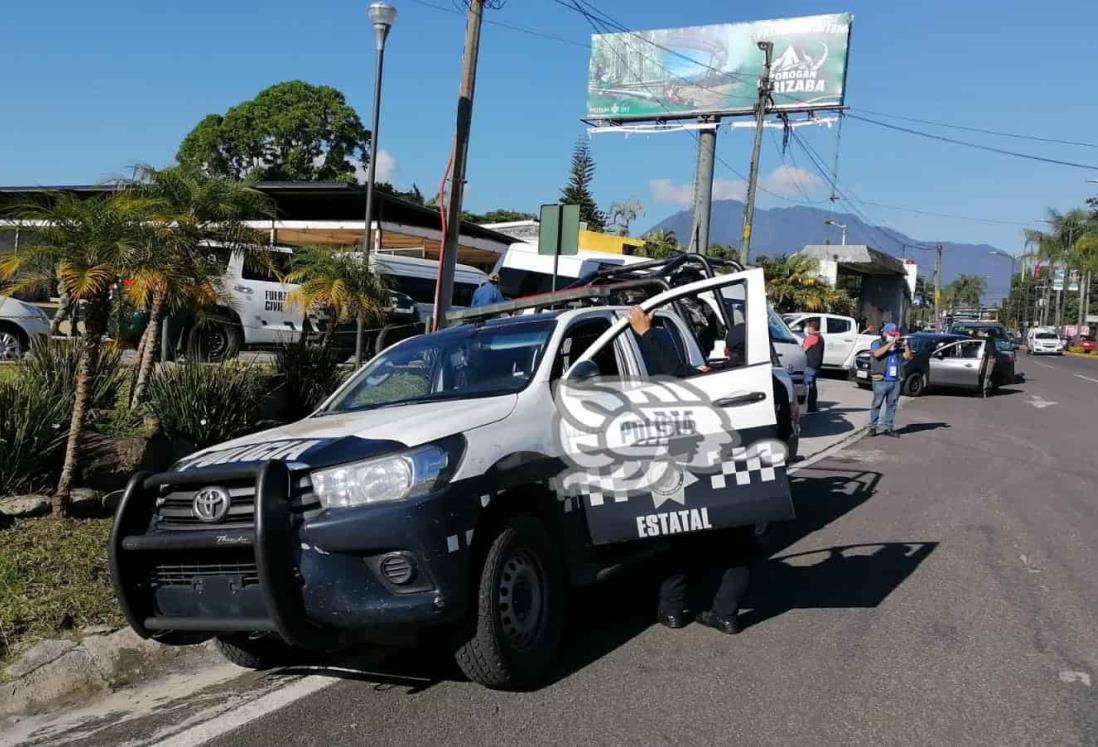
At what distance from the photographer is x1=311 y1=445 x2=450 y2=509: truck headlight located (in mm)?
4262

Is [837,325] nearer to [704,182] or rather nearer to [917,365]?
[917,365]

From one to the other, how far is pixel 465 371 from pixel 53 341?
14.4 ft

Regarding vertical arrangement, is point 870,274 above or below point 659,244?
above

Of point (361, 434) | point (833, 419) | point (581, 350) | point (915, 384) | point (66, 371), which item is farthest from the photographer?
point (915, 384)

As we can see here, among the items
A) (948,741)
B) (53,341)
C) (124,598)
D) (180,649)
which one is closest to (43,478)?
(53,341)

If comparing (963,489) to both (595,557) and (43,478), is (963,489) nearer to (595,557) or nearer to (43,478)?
(595,557)

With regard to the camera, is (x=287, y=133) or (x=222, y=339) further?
(x=287, y=133)

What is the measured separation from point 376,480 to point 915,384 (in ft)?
70.8

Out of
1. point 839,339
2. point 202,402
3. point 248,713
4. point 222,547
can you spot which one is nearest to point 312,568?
point 222,547

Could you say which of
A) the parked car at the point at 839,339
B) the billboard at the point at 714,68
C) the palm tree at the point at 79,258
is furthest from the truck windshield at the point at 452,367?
the billboard at the point at 714,68

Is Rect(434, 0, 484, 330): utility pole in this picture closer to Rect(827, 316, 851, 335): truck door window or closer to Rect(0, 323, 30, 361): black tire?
Rect(0, 323, 30, 361): black tire

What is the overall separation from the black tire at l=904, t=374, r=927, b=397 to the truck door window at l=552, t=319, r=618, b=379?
1930cm

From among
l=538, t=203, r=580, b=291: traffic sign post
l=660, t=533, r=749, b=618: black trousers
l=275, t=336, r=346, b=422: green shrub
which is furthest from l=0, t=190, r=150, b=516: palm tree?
l=538, t=203, r=580, b=291: traffic sign post

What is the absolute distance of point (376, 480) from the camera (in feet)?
14.1
